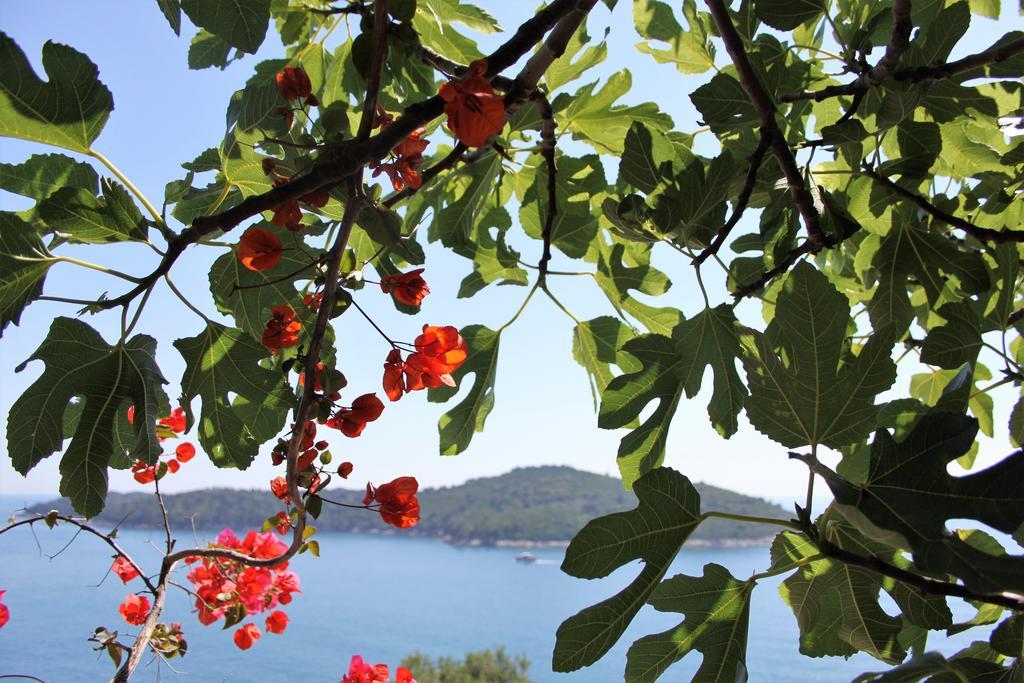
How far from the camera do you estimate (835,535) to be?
33.8 inches

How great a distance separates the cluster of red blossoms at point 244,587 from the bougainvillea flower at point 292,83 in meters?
1.62

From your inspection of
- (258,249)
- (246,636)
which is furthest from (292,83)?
(246,636)

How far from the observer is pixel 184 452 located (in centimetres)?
165

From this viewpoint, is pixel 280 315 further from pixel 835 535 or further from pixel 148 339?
pixel 835 535

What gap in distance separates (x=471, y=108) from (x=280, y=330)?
1.18 ft

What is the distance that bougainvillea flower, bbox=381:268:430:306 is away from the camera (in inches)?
34.0

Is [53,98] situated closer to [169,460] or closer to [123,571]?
[169,460]

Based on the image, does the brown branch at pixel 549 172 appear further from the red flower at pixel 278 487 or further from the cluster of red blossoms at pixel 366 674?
the cluster of red blossoms at pixel 366 674

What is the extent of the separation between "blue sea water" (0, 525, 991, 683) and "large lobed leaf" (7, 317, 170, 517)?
0.58 metres

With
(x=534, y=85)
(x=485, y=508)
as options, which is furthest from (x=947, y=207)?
(x=485, y=508)

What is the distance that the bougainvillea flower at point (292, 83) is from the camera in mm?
812

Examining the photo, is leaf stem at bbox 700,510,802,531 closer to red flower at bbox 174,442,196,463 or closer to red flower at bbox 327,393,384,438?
red flower at bbox 327,393,384,438

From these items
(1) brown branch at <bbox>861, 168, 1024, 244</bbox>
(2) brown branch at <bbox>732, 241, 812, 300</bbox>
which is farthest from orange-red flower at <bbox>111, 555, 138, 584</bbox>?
(1) brown branch at <bbox>861, 168, 1024, 244</bbox>

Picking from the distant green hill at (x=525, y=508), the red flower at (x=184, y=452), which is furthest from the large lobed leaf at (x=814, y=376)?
the distant green hill at (x=525, y=508)
